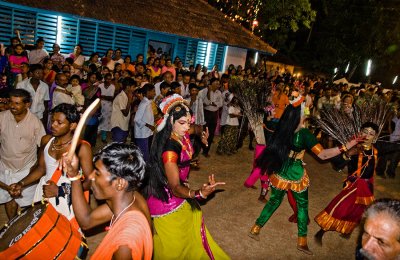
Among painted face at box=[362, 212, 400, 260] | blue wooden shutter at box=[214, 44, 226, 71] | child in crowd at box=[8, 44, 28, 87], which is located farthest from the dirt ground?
blue wooden shutter at box=[214, 44, 226, 71]

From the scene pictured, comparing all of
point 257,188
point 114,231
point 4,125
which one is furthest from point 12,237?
point 257,188

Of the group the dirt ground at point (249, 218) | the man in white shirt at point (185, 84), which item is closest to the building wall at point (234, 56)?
the man in white shirt at point (185, 84)

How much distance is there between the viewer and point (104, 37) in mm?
12703

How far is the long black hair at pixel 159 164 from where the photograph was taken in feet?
11.8

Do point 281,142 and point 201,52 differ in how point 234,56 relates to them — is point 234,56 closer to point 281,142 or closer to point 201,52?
point 201,52

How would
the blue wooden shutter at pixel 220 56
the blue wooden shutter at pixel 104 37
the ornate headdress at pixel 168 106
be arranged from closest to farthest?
the ornate headdress at pixel 168 106, the blue wooden shutter at pixel 104 37, the blue wooden shutter at pixel 220 56

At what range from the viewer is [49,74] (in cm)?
784

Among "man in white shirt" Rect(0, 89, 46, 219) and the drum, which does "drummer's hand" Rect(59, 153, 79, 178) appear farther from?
"man in white shirt" Rect(0, 89, 46, 219)

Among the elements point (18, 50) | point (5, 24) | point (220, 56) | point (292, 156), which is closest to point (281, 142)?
point (292, 156)

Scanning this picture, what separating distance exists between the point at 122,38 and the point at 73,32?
79.7 inches

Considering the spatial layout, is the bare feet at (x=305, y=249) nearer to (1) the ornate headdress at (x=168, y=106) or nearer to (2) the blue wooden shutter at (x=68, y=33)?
(1) the ornate headdress at (x=168, y=106)

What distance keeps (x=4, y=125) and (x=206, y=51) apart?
1368 cm

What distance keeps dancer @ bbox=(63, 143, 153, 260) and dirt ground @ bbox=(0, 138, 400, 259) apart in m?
2.42

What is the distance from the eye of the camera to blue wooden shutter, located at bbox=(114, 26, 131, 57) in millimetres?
13125
